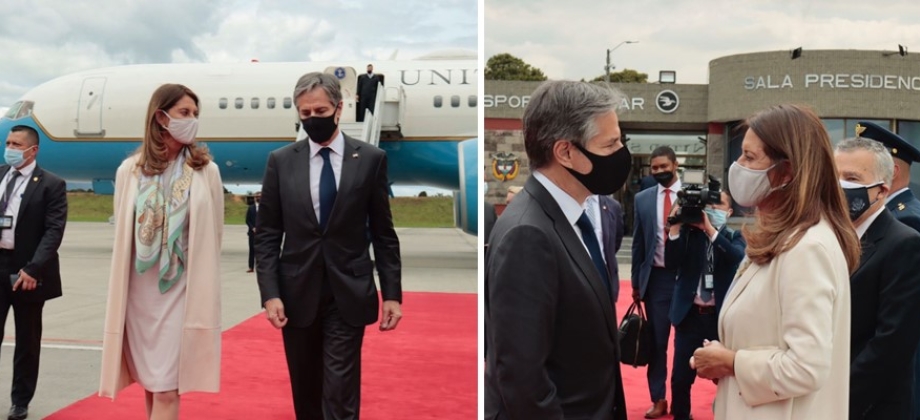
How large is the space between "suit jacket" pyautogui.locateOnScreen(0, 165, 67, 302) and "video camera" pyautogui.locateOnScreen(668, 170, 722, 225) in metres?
3.05

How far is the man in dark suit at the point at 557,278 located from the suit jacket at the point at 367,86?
12481 millimetres

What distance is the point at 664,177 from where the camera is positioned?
4.78 meters

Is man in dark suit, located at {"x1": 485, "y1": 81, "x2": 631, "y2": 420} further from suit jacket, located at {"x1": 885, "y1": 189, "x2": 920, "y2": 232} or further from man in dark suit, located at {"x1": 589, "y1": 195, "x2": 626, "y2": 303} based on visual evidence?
man in dark suit, located at {"x1": 589, "y1": 195, "x2": 626, "y2": 303}

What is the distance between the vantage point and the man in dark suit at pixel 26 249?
4387 millimetres

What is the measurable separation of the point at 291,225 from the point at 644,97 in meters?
20.2

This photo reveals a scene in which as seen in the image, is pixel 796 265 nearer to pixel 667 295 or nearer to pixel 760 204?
pixel 760 204

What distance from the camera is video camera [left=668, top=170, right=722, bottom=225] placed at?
369 cm

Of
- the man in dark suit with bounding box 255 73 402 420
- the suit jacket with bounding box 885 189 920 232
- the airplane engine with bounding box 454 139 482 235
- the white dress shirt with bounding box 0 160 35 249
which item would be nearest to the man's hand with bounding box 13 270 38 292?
the white dress shirt with bounding box 0 160 35 249

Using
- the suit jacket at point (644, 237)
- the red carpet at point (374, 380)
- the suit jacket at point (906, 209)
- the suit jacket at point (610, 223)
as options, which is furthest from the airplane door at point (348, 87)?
the suit jacket at point (906, 209)

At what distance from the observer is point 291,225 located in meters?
3.37

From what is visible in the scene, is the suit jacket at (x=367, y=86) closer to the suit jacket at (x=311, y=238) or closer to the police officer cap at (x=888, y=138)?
the suit jacket at (x=311, y=238)

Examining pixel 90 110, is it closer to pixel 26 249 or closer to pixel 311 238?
pixel 26 249

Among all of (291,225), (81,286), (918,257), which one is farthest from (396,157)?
(918,257)

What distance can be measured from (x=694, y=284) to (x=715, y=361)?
2406mm
